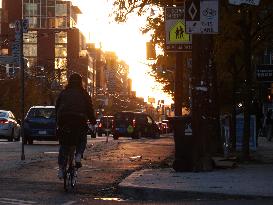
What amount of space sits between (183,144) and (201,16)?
2.43 meters

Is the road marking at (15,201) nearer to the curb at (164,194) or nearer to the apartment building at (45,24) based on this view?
the curb at (164,194)

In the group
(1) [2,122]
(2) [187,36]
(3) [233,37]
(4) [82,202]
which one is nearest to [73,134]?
(4) [82,202]

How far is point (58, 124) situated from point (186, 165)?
346 cm

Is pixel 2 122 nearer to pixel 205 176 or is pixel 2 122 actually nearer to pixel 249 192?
pixel 205 176

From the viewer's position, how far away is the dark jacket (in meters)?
12.2

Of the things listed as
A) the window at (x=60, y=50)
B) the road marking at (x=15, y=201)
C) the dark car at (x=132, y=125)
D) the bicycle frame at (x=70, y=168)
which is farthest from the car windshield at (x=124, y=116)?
the window at (x=60, y=50)

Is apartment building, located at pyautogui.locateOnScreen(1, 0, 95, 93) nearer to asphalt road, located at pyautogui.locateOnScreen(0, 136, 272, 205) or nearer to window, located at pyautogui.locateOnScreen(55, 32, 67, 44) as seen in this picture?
window, located at pyautogui.locateOnScreen(55, 32, 67, 44)

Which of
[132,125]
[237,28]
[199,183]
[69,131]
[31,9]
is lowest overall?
[132,125]

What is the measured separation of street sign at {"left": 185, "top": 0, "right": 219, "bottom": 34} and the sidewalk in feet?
8.66

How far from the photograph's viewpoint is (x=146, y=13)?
23.1m

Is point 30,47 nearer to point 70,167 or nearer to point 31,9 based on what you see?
point 31,9

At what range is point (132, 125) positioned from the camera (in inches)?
1821

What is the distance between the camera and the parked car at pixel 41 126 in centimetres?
3133

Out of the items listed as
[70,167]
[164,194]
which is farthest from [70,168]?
[164,194]
